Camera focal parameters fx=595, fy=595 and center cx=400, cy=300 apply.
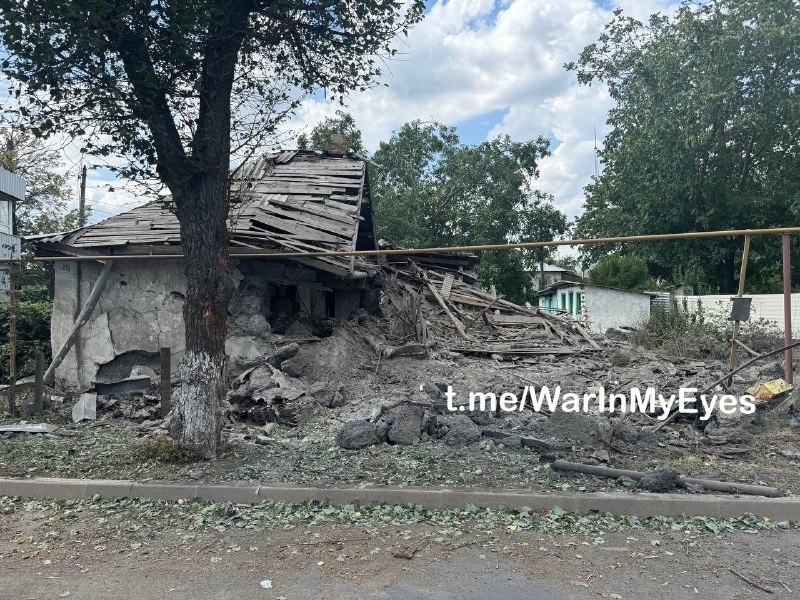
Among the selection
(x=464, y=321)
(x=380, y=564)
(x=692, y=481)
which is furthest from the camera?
(x=464, y=321)

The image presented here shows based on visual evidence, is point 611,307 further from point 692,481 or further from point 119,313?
point 692,481

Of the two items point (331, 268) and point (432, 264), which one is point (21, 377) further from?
point (432, 264)

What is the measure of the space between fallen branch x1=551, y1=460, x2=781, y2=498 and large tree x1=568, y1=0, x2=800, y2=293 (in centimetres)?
1843

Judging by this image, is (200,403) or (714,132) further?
(714,132)

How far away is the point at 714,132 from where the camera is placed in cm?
2178

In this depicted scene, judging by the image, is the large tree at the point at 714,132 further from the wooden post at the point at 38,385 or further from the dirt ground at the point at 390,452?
the wooden post at the point at 38,385

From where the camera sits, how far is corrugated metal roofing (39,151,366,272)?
10.0 metres

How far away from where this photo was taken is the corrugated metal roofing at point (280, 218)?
10.0m

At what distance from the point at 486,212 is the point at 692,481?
869 inches

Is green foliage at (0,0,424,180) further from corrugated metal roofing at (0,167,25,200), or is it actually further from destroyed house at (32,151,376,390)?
corrugated metal roofing at (0,167,25,200)

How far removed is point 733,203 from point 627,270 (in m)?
4.83

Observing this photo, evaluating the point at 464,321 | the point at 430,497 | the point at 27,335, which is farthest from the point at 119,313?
the point at 464,321

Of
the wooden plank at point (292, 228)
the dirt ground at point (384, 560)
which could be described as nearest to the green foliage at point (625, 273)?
the wooden plank at point (292, 228)

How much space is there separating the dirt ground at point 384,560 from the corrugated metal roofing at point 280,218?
4.40 meters
